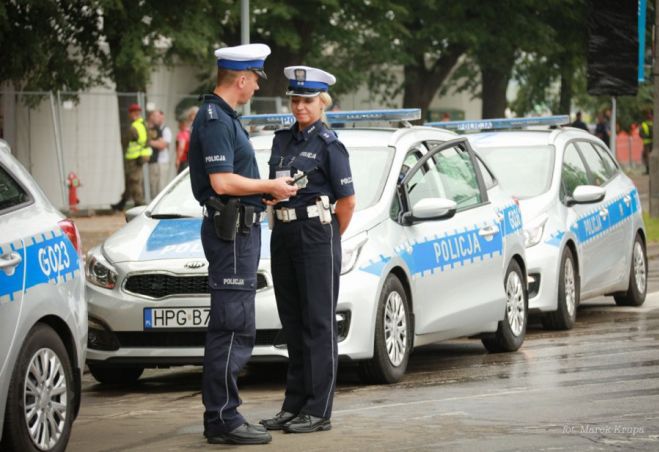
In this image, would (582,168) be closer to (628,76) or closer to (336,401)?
(336,401)

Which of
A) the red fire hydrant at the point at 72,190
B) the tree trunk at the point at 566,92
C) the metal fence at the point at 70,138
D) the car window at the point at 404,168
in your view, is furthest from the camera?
the tree trunk at the point at 566,92

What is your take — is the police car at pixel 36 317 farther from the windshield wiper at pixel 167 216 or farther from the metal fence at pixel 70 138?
the metal fence at pixel 70 138

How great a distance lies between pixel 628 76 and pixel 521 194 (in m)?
12.7

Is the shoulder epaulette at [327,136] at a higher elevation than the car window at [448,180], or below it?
higher

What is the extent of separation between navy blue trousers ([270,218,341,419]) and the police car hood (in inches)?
63.1

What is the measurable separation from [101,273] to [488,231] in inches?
111

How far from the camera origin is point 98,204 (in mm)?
29250

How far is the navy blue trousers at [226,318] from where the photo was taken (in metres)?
7.47

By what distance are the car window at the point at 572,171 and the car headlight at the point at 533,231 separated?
765 millimetres

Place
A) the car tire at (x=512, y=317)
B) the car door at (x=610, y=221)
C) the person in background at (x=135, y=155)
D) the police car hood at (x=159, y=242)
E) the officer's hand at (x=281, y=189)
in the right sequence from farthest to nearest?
the person in background at (x=135, y=155)
the car door at (x=610, y=221)
the car tire at (x=512, y=317)
the police car hood at (x=159, y=242)
the officer's hand at (x=281, y=189)

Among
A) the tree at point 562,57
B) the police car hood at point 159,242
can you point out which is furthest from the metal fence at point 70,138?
the police car hood at point 159,242

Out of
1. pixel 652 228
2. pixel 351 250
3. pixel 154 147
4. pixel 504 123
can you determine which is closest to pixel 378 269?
pixel 351 250

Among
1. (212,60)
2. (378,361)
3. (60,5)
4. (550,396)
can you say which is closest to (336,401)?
(378,361)

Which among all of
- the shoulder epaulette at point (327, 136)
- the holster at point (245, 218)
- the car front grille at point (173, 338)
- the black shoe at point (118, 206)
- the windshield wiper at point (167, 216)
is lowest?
the black shoe at point (118, 206)
